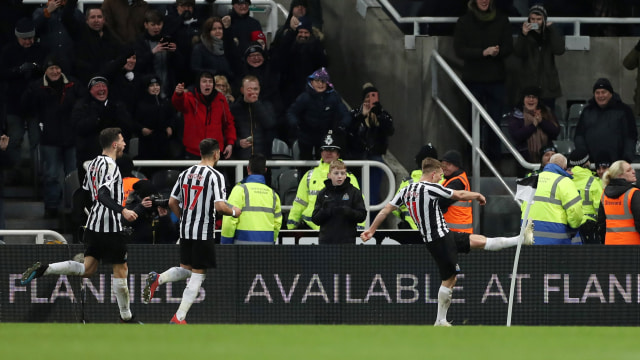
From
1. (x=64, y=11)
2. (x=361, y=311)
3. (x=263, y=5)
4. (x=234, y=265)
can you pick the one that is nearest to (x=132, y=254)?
(x=234, y=265)

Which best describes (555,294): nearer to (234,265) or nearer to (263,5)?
(234,265)

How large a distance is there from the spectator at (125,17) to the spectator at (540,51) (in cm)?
500

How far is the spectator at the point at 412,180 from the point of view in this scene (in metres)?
15.5

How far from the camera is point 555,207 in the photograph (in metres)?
14.9

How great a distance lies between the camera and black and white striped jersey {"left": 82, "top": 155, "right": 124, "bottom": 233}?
1383cm

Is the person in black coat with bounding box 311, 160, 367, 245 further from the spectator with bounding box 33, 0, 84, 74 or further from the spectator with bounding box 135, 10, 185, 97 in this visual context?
the spectator with bounding box 33, 0, 84, 74

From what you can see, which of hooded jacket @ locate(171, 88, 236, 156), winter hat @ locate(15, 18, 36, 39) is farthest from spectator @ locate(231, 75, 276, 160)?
winter hat @ locate(15, 18, 36, 39)

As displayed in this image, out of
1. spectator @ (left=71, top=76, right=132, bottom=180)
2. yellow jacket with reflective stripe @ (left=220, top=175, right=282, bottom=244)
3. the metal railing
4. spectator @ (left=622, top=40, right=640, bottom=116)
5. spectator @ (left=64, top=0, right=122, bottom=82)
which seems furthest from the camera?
the metal railing

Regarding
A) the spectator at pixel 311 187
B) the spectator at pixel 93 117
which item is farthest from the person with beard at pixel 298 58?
the spectator at pixel 93 117

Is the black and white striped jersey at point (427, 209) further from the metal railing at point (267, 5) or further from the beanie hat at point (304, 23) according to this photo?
the metal railing at point (267, 5)

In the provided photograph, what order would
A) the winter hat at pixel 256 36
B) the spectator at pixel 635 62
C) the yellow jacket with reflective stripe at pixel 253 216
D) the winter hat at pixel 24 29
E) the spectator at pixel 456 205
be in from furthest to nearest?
the spectator at pixel 635 62 < the winter hat at pixel 256 36 < the winter hat at pixel 24 29 < the spectator at pixel 456 205 < the yellow jacket with reflective stripe at pixel 253 216

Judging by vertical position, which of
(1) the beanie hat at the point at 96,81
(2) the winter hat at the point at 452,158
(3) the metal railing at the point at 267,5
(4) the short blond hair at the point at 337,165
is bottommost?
(4) the short blond hair at the point at 337,165

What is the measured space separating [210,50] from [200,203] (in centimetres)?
407

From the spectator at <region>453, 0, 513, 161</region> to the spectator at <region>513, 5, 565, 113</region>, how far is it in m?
0.24
